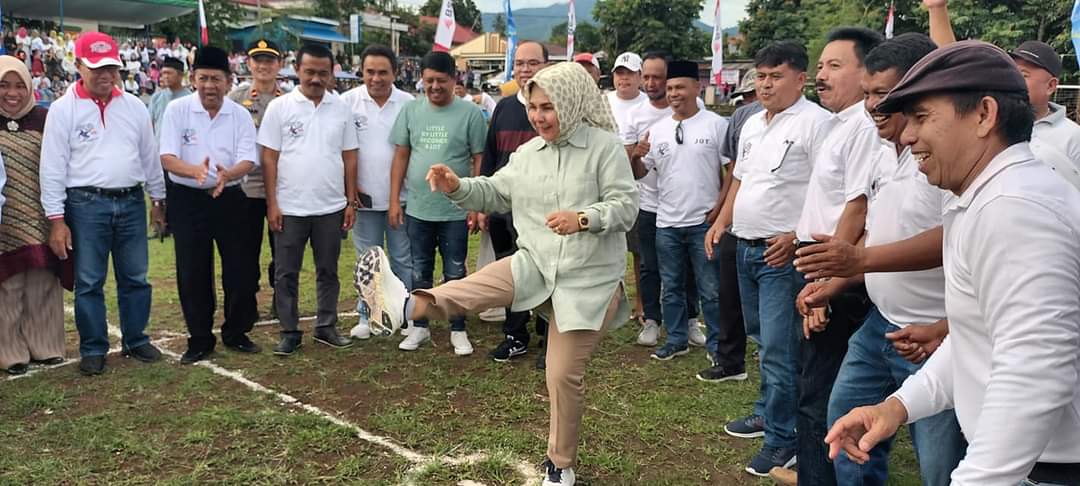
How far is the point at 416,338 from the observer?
6.40 metres

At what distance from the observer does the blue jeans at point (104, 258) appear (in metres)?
5.55

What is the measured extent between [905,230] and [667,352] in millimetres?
3471

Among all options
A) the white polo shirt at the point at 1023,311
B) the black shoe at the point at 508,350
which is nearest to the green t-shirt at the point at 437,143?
the black shoe at the point at 508,350

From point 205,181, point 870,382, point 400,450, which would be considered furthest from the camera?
point 205,181

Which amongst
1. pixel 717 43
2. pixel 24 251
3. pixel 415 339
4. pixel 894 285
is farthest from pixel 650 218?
pixel 717 43

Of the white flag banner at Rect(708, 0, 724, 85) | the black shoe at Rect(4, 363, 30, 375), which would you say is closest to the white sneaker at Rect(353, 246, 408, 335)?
the black shoe at Rect(4, 363, 30, 375)

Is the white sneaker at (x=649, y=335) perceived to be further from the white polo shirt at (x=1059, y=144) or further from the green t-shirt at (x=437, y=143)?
the white polo shirt at (x=1059, y=144)

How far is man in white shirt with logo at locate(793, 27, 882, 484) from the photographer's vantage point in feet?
10.7

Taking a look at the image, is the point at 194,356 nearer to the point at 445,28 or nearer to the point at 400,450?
the point at 400,450

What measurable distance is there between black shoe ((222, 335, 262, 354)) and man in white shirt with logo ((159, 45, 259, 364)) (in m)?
0.14

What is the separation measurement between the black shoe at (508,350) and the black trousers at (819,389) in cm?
293

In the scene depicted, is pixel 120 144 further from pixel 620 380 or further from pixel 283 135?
pixel 620 380

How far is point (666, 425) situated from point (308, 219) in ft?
10.3

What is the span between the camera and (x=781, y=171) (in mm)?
4266
